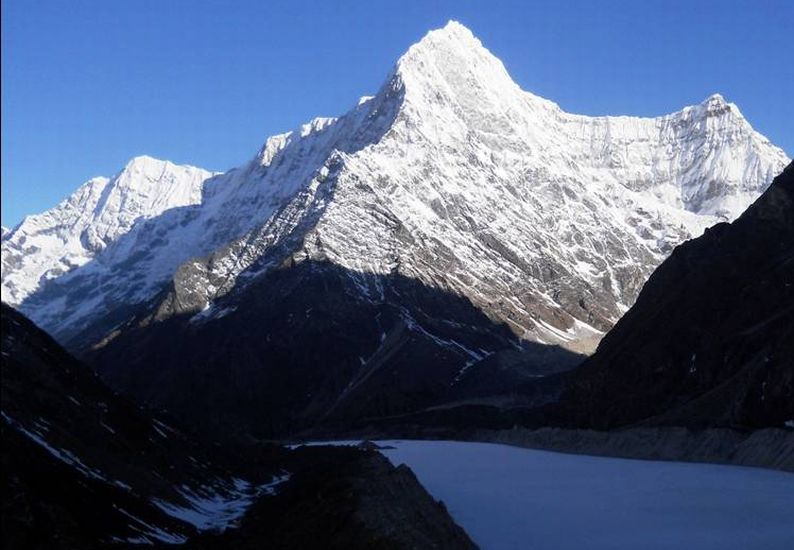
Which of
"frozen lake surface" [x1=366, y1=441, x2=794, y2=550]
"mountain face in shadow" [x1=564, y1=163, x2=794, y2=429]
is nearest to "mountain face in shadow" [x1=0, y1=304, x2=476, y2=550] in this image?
"frozen lake surface" [x1=366, y1=441, x2=794, y2=550]

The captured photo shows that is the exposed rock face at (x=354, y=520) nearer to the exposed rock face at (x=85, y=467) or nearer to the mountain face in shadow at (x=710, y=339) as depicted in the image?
the exposed rock face at (x=85, y=467)

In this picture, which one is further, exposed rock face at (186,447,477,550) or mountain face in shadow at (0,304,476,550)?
exposed rock face at (186,447,477,550)

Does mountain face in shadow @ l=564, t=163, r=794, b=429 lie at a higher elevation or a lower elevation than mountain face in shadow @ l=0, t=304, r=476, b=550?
higher

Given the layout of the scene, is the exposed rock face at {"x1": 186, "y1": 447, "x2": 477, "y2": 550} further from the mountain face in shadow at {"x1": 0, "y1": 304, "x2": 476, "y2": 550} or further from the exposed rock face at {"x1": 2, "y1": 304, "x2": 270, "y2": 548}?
the exposed rock face at {"x1": 2, "y1": 304, "x2": 270, "y2": 548}

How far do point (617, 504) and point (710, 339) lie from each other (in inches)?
2563

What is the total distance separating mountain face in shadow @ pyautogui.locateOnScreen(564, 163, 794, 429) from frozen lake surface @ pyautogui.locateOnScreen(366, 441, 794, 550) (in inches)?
484

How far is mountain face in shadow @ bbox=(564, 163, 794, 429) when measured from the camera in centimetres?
12194

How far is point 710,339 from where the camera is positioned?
149625 millimetres

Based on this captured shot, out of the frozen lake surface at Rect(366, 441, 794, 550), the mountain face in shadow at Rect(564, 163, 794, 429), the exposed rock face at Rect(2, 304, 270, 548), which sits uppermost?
the mountain face in shadow at Rect(564, 163, 794, 429)

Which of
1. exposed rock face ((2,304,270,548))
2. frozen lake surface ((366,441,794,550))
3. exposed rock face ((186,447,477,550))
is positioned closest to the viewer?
exposed rock face ((2,304,270,548))

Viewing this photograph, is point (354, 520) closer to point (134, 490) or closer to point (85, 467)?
point (134, 490)

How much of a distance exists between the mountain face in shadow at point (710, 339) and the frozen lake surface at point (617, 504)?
1230 cm

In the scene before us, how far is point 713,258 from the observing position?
173000 mm

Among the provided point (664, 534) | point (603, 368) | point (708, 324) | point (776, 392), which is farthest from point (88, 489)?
point (603, 368)
